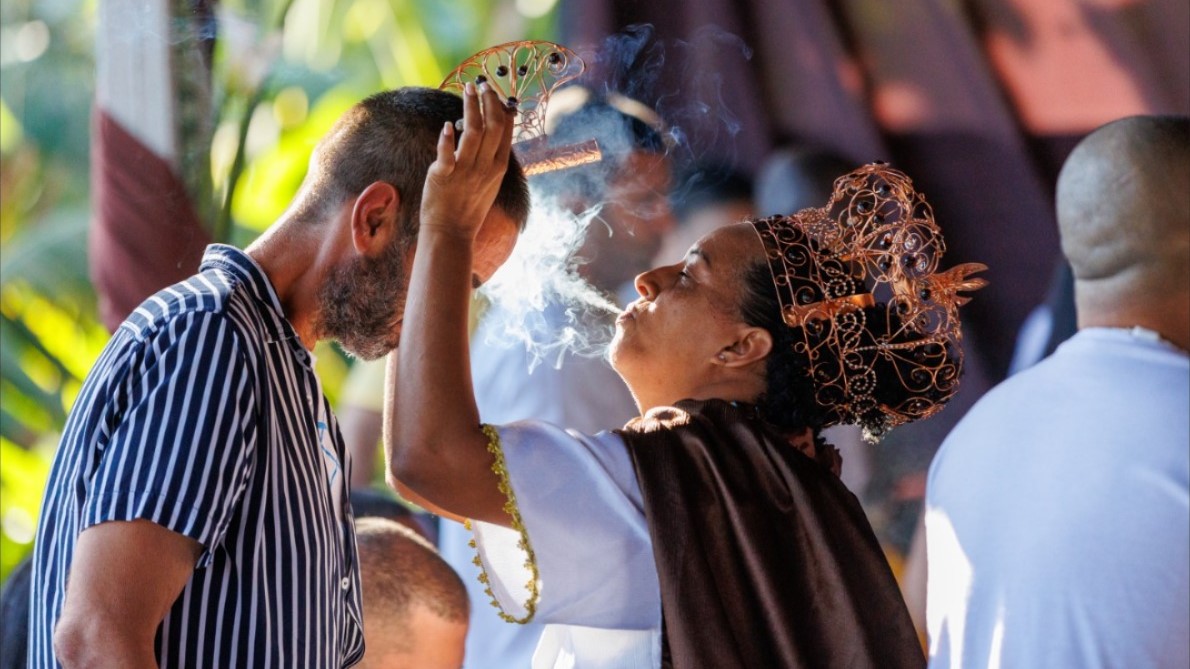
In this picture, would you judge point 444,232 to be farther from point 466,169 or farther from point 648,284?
point 648,284

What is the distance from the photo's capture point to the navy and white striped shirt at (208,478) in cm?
165

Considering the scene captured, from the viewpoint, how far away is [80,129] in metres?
4.50

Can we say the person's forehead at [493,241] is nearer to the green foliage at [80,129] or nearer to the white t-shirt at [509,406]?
the white t-shirt at [509,406]

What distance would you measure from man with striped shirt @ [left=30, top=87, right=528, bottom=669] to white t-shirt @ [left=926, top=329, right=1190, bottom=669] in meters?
0.89

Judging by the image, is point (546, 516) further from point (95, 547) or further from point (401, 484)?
point (95, 547)

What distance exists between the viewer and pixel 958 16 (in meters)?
3.68

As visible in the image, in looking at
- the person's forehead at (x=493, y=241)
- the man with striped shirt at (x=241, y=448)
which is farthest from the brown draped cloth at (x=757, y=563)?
the man with striped shirt at (x=241, y=448)

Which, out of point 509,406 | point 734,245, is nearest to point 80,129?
point 509,406

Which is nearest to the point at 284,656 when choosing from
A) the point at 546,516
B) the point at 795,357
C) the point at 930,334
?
the point at 546,516

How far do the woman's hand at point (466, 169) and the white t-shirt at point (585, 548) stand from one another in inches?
13.3

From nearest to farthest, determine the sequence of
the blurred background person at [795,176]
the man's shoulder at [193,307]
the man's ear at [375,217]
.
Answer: the man's shoulder at [193,307], the man's ear at [375,217], the blurred background person at [795,176]

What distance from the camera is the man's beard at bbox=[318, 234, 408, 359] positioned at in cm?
202

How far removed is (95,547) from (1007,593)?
4.13 ft

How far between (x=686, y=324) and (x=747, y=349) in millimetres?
117
